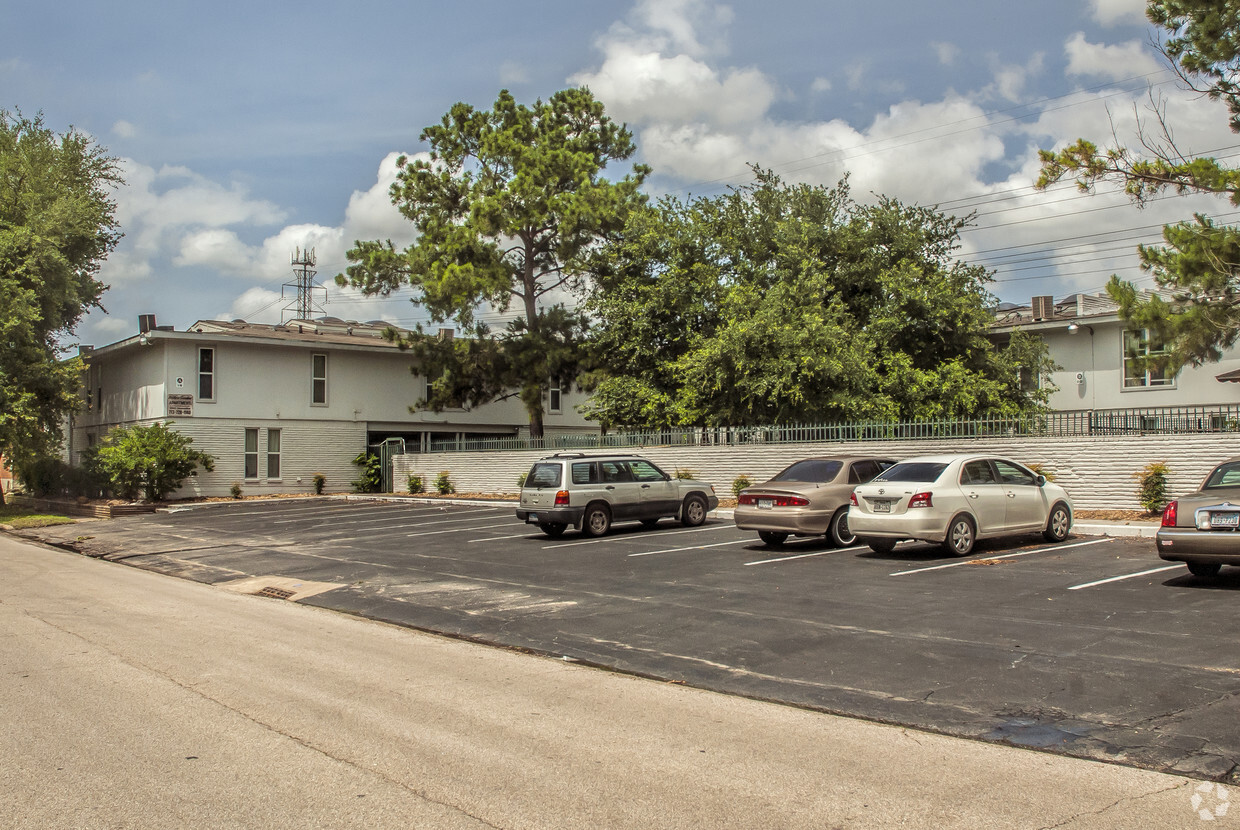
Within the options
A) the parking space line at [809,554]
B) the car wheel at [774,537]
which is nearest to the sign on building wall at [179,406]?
the car wheel at [774,537]

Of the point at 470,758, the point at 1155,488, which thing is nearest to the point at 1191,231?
the point at 1155,488

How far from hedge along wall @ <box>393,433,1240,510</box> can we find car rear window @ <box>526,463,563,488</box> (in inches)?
272

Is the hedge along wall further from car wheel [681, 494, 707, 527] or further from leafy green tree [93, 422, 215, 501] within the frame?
leafy green tree [93, 422, 215, 501]

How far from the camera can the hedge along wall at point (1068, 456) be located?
685 inches

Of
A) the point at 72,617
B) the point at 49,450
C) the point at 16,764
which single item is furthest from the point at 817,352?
the point at 49,450

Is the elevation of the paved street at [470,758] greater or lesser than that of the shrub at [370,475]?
lesser

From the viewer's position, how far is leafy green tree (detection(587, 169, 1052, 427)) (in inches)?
1009

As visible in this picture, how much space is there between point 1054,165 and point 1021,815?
1284 centimetres

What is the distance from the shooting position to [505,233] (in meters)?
35.8

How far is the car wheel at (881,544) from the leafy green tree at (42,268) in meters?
26.8

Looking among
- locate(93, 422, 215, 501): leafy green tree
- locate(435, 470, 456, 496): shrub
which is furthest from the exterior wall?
locate(93, 422, 215, 501): leafy green tree

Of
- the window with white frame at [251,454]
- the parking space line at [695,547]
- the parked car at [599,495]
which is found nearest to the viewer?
the parking space line at [695,547]

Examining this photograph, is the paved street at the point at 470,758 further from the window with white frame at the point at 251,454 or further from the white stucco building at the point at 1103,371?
the window with white frame at the point at 251,454

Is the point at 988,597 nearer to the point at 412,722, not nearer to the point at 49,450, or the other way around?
the point at 412,722
